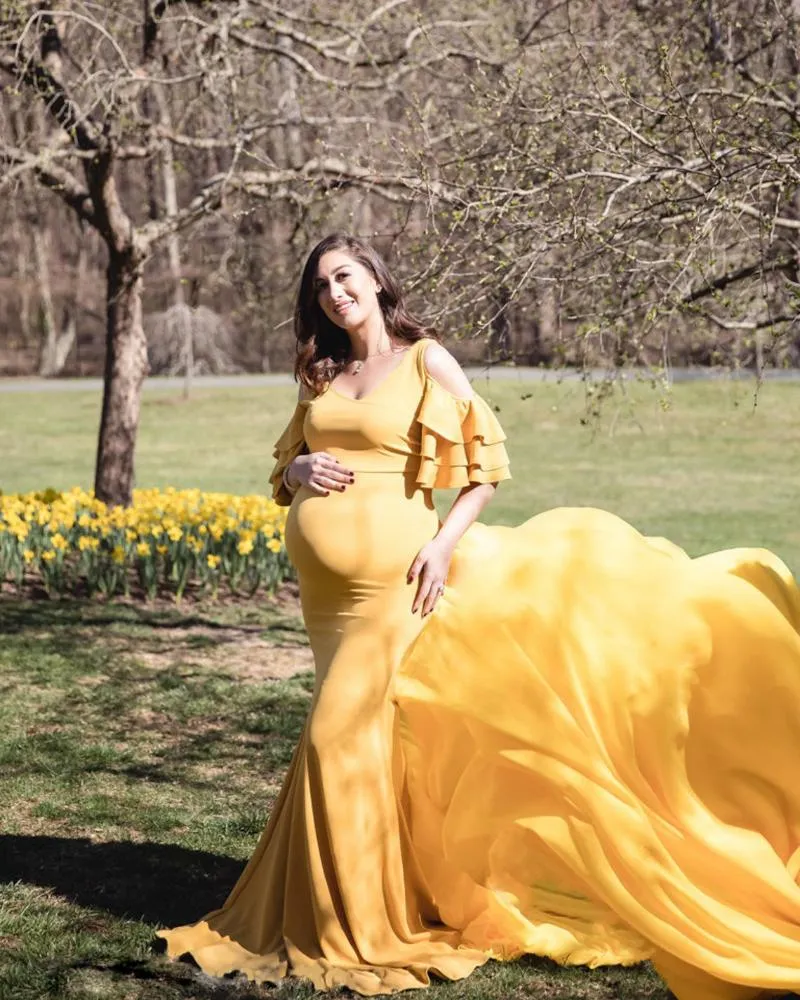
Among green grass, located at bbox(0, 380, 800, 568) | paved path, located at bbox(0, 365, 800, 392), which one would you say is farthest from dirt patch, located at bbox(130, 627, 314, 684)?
paved path, located at bbox(0, 365, 800, 392)

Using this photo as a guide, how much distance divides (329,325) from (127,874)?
6.73ft

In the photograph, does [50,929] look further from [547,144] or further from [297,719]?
[547,144]

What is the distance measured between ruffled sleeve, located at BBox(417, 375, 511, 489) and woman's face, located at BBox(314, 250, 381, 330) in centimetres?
28

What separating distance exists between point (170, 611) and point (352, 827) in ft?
19.6

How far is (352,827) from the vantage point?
388 centimetres

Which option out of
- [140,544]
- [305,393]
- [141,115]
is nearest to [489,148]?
[141,115]

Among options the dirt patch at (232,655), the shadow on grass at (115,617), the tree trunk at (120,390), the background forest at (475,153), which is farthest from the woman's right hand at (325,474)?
the tree trunk at (120,390)

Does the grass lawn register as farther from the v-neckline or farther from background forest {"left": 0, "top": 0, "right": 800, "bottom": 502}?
the v-neckline

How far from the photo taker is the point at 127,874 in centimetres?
484

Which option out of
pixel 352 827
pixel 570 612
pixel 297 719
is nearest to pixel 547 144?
pixel 297 719

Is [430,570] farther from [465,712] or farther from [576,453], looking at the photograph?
[576,453]

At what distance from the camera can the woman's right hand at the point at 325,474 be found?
12.9 ft

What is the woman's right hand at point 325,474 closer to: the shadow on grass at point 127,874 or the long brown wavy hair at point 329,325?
the long brown wavy hair at point 329,325

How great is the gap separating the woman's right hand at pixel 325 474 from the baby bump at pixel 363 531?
2cm
